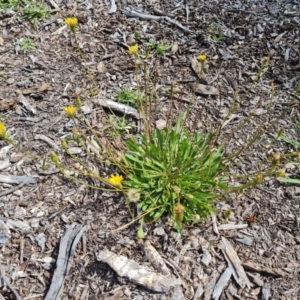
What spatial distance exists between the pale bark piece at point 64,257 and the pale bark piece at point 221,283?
75cm

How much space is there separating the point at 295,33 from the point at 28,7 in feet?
6.94

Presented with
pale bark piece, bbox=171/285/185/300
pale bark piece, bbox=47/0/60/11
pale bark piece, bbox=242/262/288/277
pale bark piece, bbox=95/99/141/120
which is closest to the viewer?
pale bark piece, bbox=171/285/185/300

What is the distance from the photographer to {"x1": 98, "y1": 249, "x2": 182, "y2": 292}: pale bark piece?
214 centimetres

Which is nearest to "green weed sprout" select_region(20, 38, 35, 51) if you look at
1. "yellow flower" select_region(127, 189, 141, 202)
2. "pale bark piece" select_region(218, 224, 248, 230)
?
"yellow flower" select_region(127, 189, 141, 202)

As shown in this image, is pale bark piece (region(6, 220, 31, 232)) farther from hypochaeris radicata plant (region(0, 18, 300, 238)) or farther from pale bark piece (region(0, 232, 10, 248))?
hypochaeris radicata plant (region(0, 18, 300, 238))

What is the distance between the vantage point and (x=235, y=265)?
2.26 metres

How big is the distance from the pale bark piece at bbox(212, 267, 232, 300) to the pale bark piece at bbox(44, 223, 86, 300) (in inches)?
29.5

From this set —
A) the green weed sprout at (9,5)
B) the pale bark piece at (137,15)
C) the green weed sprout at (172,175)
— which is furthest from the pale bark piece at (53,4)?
the green weed sprout at (172,175)

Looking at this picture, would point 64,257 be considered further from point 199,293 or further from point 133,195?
point 199,293

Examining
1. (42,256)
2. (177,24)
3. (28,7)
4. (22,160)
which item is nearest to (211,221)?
(42,256)

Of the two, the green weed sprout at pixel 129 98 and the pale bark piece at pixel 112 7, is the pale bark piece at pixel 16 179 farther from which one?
the pale bark piece at pixel 112 7

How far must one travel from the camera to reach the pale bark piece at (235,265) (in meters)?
2.22

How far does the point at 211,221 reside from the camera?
7.91 feet

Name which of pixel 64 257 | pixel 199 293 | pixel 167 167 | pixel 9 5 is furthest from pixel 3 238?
pixel 9 5
